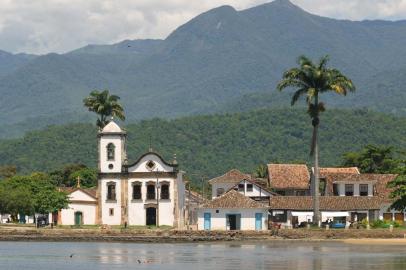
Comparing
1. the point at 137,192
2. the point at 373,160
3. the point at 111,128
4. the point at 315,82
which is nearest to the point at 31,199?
the point at 111,128

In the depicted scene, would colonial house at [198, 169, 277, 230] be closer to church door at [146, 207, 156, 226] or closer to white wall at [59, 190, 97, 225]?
church door at [146, 207, 156, 226]

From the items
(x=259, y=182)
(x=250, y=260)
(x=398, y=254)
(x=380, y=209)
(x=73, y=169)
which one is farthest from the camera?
(x=73, y=169)

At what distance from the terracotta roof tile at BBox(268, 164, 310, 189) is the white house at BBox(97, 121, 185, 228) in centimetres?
1339

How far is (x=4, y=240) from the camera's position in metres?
99.5

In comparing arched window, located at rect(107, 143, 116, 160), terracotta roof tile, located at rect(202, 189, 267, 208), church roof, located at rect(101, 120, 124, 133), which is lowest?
terracotta roof tile, located at rect(202, 189, 267, 208)

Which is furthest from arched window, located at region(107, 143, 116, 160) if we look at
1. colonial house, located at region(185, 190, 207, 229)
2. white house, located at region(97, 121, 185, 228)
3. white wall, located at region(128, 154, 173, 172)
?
colonial house, located at region(185, 190, 207, 229)

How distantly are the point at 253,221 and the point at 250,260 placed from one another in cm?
3298

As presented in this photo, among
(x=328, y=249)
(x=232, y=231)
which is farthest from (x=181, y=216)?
(x=328, y=249)

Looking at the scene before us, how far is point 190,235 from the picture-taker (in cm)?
9900

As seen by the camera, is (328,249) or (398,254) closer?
(398,254)

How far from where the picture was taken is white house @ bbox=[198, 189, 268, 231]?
105m

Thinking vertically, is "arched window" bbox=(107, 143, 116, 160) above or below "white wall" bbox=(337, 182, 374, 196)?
above

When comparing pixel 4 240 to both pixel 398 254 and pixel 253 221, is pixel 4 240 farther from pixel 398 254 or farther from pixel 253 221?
pixel 398 254

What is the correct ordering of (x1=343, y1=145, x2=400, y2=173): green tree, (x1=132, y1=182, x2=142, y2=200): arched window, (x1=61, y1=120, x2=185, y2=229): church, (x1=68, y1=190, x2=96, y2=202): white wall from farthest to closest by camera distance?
(x1=343, y1=145, x2=400, y2=173): green tree, (x1=68, y1=190, x2=96, y2=202): white wall, (x1=132, y1=182, x2=142, y2=200): arched window, (x1=61, y1=120, x2=185, y2=229): church
